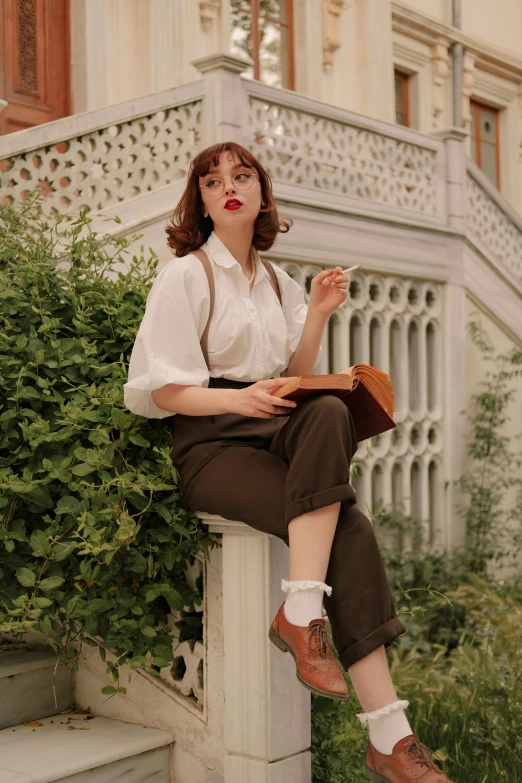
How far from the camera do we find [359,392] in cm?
270

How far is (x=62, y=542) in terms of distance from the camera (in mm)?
2852

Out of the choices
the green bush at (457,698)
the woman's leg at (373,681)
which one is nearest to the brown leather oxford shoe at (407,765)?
the woman's leg at (373,681)

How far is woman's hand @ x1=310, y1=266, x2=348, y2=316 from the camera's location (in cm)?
296

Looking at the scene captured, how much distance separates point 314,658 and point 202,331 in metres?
0.98

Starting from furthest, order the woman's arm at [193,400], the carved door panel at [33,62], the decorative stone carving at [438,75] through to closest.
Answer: the decorative stone carving at [438,75], the carved door panel at [33,62], the woman's arm at [193,400]

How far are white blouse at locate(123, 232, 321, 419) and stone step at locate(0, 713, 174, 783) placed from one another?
1.00m

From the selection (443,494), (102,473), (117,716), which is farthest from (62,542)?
(443,494)

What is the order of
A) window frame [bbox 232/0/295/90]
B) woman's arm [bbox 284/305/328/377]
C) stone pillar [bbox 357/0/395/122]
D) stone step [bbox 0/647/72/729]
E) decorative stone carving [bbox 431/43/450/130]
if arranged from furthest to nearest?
decorative stone carving [bbox 431/43/450/130], stone pillar [bbox 357/0/395/122], window frame [bbox 232/0/295/90], stone step [bbox 0/647/72/729], woman's arm [bbox 284/305/328/377]

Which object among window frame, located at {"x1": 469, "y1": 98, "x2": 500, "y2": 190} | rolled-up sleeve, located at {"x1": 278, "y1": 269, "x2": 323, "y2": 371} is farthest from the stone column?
rolled-up sleeve, located at {"x1": 278, "y1": 269, "x2": 323, "y2": 371}

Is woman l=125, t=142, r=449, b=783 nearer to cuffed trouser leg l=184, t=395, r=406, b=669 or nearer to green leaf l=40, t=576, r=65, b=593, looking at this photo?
cuffed trouser leg l=184, t=395, r=406, b=669

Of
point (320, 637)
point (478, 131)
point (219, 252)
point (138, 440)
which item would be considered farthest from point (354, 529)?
point (478, 131)

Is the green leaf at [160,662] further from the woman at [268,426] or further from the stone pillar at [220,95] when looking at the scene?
the stone pillar at [220,95]

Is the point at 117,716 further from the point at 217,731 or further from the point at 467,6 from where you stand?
the point at 467,6

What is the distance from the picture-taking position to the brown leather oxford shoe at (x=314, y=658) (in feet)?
7.91
